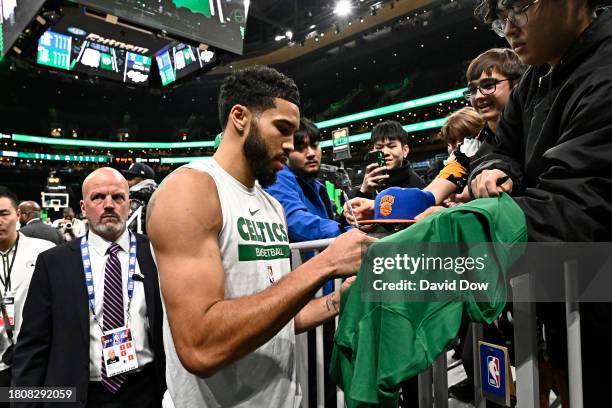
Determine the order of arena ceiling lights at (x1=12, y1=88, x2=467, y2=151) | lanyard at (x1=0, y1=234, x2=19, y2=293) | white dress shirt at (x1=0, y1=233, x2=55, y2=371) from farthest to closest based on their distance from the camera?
arena ceiling lights at (x1=12, y1=88, x2=467, y2=151)
lanyard at (x1=0, y1=234, x2=19, y2=293)
white dress shirt at (x1=0, y1=233, x2=55, y2=371)

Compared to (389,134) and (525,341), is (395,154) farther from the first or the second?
(525,341)

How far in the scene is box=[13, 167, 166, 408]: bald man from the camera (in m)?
2.08

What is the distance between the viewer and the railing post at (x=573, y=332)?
Answer: 1.01m

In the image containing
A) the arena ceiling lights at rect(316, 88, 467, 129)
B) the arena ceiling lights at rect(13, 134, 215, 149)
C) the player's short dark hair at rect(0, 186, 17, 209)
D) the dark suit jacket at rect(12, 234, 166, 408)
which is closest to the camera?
the dark suit jacket at rect(12, 234, 166, 408)

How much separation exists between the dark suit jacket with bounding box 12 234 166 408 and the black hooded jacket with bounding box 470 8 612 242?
6.11 ft

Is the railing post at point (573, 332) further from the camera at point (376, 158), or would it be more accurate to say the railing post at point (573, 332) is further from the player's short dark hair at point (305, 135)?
the player's short dark hair at point (305, 135)

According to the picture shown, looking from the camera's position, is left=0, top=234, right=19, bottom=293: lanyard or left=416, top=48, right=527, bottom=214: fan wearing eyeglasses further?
left=0, top=234, right=19, bottom=293: lanyard

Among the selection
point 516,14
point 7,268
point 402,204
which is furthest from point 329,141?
point 516,14

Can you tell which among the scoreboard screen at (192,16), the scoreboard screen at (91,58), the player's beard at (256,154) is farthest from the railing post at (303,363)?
the scoreboard screen at (91,58)

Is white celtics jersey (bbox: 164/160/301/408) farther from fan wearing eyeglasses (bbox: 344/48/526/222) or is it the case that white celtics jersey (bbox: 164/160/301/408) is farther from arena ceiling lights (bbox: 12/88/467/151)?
arena ceiling lights (bbox: 12/88/467/151)

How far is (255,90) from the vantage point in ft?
5.08

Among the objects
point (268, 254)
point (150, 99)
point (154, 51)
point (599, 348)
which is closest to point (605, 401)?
point (599, 348)

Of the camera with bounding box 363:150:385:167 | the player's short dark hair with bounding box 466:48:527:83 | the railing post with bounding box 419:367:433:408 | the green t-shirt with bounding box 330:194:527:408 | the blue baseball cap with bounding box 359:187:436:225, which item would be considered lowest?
the railing post with bounding box 419:367:433:408

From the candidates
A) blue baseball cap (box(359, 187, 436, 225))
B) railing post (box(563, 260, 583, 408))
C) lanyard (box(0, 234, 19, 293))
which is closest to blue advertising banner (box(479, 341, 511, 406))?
railing post (box(563, 260, 583, 408))
